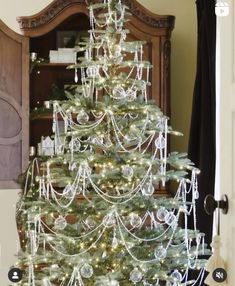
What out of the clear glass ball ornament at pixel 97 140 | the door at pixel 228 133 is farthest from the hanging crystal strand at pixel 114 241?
the door at pixel 228 133

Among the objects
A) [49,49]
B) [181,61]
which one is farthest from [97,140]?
[181,61]

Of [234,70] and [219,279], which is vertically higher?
[234,70]

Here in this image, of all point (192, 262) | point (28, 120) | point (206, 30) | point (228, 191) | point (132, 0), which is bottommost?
point (192, 262)

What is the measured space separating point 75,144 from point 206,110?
1093mm

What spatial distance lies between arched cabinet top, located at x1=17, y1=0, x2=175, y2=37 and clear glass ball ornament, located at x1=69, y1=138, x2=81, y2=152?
1.27 metres

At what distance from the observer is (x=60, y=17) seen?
13.6 feet

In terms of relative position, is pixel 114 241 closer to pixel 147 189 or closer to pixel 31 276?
pixel 147 189

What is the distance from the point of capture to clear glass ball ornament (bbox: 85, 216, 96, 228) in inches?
120

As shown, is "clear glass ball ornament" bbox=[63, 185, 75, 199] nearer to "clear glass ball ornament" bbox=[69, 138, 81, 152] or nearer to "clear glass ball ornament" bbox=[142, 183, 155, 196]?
"clear glass ball ornament" bbox=[69, 138, 81, 152]

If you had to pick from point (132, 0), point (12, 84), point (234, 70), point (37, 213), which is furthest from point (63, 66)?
point (234, 70)

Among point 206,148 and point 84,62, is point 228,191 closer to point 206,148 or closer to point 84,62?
point 84,62

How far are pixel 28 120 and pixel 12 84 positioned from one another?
0.28 meters

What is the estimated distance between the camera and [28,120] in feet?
13.8

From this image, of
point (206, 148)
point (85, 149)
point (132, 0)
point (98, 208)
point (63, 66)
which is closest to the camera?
point (98, 208)
